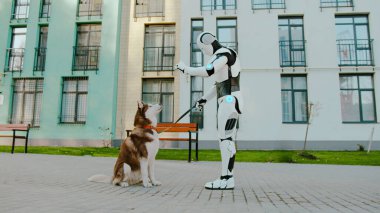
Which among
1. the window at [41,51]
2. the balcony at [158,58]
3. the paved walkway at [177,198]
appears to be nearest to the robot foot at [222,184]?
the paved walkway at [177,198]

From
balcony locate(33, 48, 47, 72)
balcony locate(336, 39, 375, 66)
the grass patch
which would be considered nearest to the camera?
the grass patch

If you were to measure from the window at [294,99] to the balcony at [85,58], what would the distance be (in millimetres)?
12145

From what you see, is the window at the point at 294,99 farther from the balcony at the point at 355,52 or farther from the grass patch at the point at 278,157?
the grass patch at the point at 278,157

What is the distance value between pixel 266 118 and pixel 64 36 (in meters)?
14.2

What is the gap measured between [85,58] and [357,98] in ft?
56.9

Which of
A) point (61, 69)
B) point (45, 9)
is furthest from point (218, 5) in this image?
point (45, 9)

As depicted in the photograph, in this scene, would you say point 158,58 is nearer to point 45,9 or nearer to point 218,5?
point 218,5

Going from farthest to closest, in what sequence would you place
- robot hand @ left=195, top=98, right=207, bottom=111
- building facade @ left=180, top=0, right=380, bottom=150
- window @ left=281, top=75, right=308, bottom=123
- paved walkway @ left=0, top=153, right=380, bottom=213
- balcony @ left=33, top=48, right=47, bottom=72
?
1. balcony @ left=33, top=48, right=47, bottom=72
2. window @ left=281, top=75, right=308, bottom=123
3. building facade @ left=180, top=0, right=380, bottom=150
4. robot hand @ left=195, top=98, right=207, bottom=111
5. paved walkway @ left=0, top=153, right=380, bottom=213

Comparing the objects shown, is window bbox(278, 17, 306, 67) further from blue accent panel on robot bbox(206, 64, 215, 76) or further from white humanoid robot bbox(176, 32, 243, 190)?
blue accent panel on robot bbox(206, 64, 215, 76)

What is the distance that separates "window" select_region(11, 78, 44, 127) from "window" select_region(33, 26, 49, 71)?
895 millimetres

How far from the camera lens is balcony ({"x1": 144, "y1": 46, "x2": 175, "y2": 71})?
1914cm

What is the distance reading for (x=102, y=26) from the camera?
1925 centimetres

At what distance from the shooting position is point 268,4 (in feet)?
61.5

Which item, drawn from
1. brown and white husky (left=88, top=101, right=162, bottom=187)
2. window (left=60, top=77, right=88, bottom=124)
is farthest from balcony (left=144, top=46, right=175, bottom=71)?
brown and white husky (left=88, top=101, right=162, bottom=187)
